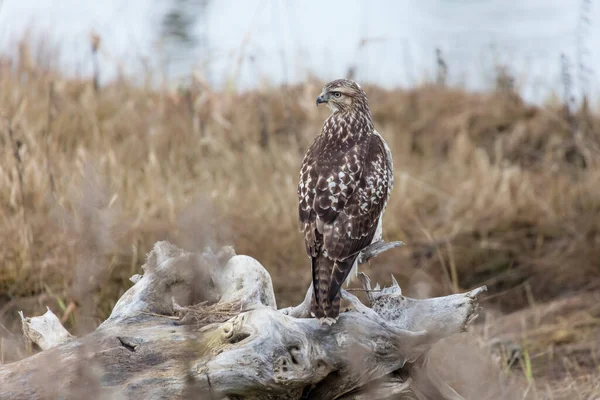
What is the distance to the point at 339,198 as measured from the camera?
3750 millimetres

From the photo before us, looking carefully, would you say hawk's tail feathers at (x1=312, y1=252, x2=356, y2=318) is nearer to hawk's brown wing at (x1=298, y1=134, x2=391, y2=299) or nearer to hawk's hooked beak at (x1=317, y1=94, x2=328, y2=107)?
hawk's brown wing at (x1=298, y1=134, x2=391, y2=299)

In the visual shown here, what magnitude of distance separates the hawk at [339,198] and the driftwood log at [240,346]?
115mm

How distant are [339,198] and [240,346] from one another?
38.1 inches

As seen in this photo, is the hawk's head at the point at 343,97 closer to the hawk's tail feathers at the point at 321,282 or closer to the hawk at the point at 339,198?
the hawk at the point at 339,198

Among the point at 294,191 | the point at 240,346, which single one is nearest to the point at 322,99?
the point at 240,346

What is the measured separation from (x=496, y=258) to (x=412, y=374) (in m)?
3.97

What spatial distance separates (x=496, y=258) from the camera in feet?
23.7

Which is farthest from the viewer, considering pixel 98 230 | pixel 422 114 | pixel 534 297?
pixel 422 114

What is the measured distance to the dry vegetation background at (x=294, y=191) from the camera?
17.8ft

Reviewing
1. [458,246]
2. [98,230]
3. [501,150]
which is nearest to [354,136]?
[98,230]

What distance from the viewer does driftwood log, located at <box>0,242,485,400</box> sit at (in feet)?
9.78

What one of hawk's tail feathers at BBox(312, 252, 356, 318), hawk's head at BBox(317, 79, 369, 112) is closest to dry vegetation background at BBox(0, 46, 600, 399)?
hawk's head at BBox(317, 79, 369, 112)

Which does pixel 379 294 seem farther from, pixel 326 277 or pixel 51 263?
pixel 51 263

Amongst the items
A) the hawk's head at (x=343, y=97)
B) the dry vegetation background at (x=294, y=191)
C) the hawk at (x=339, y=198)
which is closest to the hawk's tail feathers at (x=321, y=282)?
the hawk at (x=339, y=198)
